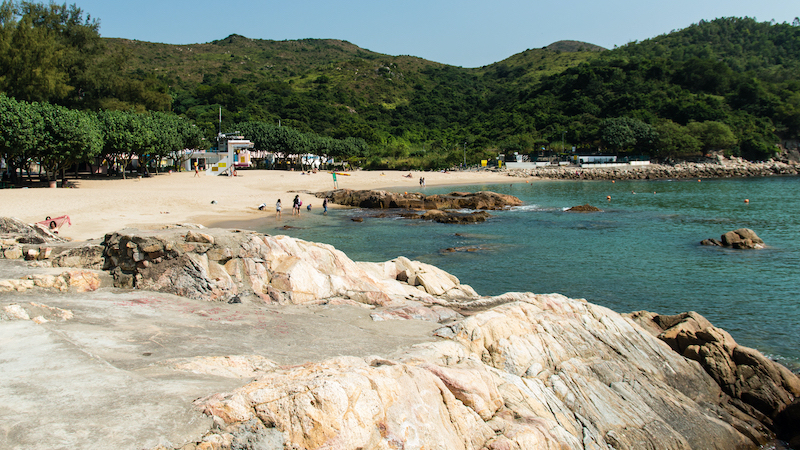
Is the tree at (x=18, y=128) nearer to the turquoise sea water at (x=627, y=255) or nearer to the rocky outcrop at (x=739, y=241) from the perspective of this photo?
the turquoise sea water at (x=627, y=255)

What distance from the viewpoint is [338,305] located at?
36.0 feet

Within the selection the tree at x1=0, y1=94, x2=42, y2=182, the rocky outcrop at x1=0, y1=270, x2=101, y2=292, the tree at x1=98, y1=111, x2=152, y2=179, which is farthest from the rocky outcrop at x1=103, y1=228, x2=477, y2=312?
the tree at x1=98, y1=111, x2=152, y2=179

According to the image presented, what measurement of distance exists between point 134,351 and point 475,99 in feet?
606

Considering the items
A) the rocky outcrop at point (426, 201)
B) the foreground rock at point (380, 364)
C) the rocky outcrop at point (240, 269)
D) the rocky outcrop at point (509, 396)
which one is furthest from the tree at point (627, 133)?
the rocky outcrop at point (509, 396)

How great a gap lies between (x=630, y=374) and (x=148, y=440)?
26.4 ft

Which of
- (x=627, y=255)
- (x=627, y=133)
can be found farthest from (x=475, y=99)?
(x=627, y=255)

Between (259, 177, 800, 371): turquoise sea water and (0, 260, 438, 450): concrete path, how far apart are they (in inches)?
386

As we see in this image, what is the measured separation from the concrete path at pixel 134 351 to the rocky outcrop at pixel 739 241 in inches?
939

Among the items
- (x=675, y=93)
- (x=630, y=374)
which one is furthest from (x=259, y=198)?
(x=675, y=93)

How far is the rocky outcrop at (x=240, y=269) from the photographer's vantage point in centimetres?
1045

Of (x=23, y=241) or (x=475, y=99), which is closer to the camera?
(x=23, y=241)

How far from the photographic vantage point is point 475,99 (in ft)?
597

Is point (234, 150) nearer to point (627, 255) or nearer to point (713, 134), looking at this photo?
point (627, 255)

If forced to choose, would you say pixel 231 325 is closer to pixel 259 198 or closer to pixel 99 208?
pixel 99 208
